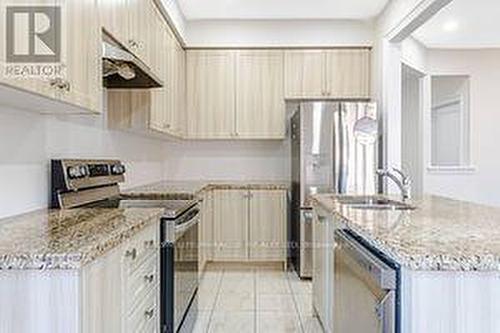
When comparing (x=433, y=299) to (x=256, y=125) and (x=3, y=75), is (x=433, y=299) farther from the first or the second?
(x=256, y=125)

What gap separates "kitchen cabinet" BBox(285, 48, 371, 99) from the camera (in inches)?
229

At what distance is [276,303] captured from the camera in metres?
4.45

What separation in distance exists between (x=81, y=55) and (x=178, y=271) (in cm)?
133

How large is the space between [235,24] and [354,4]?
4.49 ft

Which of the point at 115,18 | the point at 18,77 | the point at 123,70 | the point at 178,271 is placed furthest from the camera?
the point at 123,70

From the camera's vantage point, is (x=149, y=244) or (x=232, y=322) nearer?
(x=149, y=244)

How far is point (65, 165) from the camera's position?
9.11 feet

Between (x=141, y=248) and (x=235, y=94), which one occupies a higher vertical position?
(x=235, y=94)

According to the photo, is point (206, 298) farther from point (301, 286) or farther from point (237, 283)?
point (301, 286)

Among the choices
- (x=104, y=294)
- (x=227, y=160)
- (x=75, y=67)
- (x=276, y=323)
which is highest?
(x=75, y=67)

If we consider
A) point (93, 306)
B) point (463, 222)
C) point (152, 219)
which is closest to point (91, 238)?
point (93, 306)

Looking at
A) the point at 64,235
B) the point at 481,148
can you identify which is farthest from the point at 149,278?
the point at 481,148

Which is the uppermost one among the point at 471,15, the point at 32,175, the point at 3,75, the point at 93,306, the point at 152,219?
the point at 471,15

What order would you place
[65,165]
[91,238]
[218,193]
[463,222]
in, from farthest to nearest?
[218,193] < [65,165] < [463,222] < [91,238]
